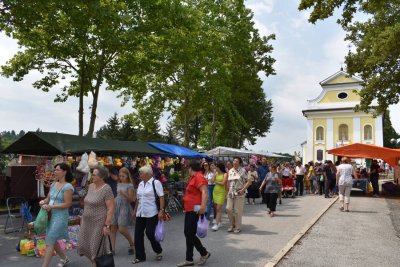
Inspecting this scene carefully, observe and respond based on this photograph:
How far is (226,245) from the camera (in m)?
8.08

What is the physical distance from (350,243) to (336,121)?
192 ft

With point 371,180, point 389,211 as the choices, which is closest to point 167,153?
point 389,211

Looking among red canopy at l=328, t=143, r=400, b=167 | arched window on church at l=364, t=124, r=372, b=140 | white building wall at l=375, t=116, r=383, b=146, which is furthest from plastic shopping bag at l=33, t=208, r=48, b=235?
arched window on church at l=364, t=124, r=372, b=140

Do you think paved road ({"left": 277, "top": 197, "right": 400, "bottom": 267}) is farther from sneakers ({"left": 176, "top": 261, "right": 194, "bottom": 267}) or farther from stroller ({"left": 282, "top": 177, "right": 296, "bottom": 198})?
stroller ({"left": 282, "top": 177, "right": 296, "bottom": 198})

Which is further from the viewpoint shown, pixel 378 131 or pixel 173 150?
pixel 378 131

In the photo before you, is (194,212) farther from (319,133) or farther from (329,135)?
(319,133)

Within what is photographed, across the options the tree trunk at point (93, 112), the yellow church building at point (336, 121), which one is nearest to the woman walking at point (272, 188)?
the tree trunk at point (93, 112)

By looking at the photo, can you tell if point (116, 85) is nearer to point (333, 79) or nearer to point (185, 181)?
point (185, 181)

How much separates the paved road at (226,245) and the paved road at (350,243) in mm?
484

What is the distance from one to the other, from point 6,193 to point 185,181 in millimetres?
6291

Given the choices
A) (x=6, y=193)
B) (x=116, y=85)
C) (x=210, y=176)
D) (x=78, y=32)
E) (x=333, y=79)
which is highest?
(x=333, y=79)

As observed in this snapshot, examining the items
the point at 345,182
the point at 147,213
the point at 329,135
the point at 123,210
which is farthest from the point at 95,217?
the point at 329,135

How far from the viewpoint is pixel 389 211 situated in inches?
548

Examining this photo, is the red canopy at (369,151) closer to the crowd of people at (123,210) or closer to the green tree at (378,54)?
the green tree at (378,54)
